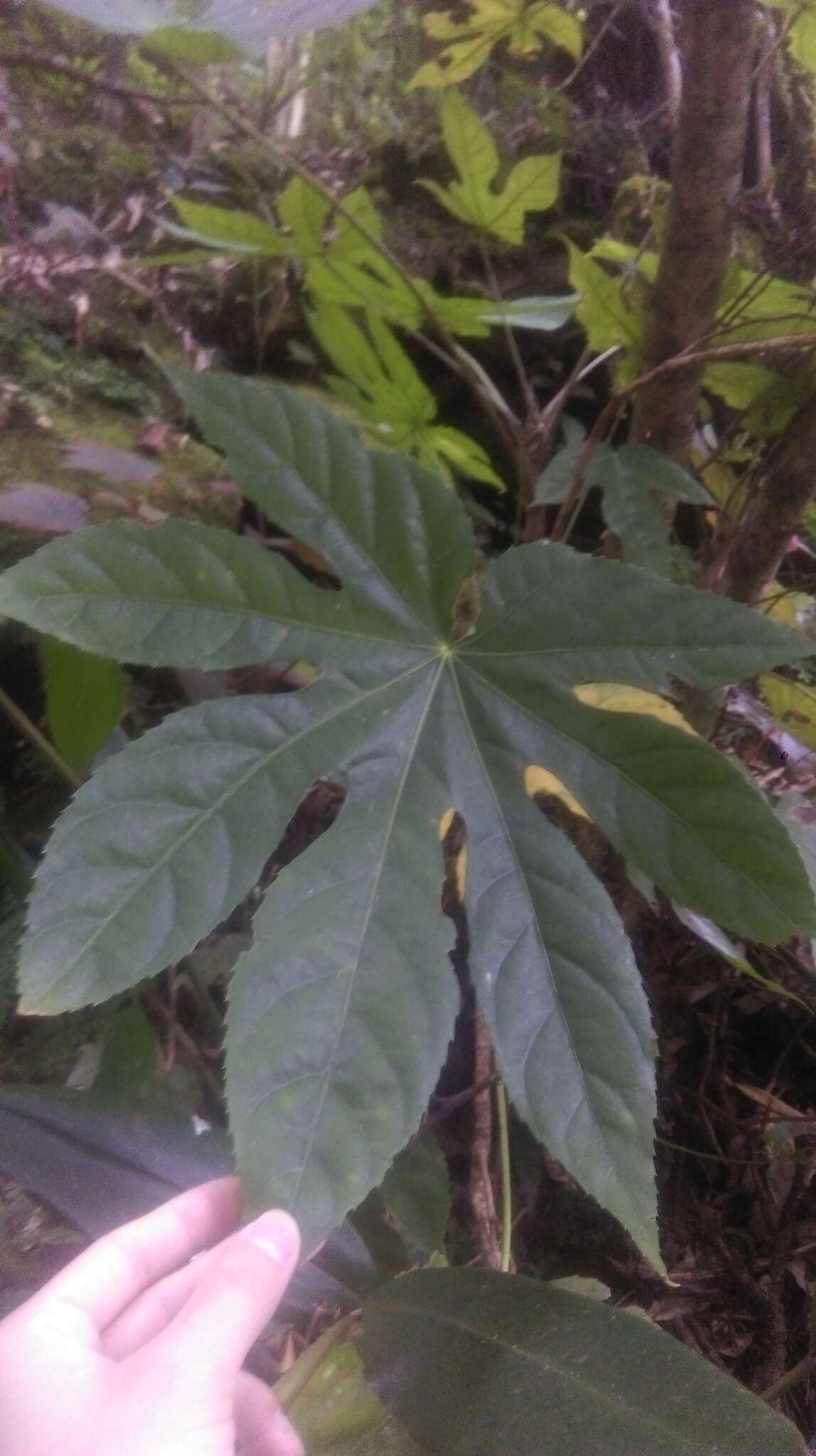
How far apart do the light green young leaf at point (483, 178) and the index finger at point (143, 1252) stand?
3.58ft

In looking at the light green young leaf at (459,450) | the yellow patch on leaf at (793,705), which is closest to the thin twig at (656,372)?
the light green young leaf at (459,450)

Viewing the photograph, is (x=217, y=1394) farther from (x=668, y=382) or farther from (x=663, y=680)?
(x=668, y=382)

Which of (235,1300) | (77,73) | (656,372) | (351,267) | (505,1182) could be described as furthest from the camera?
(77,73)

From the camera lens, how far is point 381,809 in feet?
2.30

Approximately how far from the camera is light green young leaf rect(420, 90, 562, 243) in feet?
3.17

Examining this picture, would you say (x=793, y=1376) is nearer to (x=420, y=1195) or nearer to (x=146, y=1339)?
(x=420, y=1195)

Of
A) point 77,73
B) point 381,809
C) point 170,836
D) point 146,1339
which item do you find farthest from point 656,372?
point 77,73

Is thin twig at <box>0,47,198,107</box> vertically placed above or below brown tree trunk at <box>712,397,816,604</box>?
above

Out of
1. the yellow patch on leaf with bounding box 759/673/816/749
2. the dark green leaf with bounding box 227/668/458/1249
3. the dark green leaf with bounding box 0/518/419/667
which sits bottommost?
the dark green leaf with bounding box 227/668/458/1249

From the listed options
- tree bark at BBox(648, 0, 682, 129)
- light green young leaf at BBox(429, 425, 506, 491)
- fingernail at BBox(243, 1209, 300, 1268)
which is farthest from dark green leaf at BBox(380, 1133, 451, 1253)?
tree bark at BBox(648, 0, 682, 129)

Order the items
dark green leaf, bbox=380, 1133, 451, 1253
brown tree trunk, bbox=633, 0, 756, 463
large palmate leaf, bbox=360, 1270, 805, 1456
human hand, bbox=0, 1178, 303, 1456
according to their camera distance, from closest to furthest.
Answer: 1. human hand, bbox=0, 1178, 303, 1456
2. large palmate leaf, bbox=360, 1270, 805, 1456
3. brown tree trunk, bbox=633, 0, 756, 463
4. dark green leaf, bbox=380, 1133, 451, 1253

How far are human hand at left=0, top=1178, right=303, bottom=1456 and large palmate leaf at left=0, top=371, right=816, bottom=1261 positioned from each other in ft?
0.16

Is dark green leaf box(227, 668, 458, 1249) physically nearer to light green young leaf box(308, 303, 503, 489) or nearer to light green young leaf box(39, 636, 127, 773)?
light green young leaf box(39, 636, 127, 773)

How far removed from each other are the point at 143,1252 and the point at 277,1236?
0.12 metres
